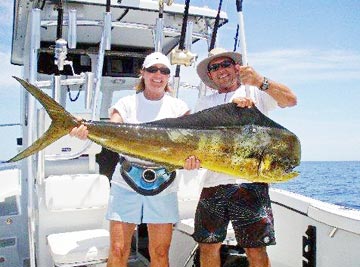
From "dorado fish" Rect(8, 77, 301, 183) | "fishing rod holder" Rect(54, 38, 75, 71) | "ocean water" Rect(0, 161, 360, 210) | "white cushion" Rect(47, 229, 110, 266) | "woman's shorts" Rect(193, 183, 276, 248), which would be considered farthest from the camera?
"ocean water" Rect(0, 161, 360, 210)

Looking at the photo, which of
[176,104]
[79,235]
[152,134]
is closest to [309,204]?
[176,104]

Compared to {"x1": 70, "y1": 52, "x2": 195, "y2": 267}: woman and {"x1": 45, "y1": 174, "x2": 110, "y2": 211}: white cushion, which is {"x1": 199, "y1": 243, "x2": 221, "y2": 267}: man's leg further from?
{"x1": 45, "y1": 174, "x2": 110, "y2": 211}: white cushion

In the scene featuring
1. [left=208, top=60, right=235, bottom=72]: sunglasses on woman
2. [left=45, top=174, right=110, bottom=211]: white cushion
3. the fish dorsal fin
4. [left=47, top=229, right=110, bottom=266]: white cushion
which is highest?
[left=208, top=60, right=235, bottom=72]: sunglasses on woman

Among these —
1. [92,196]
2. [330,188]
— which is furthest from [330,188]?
[92,196]

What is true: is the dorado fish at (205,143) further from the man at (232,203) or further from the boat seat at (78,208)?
the boat seat at (78,208)

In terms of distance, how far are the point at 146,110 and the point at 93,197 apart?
57.5 inches

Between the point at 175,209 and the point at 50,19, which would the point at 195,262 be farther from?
the point at 50,19

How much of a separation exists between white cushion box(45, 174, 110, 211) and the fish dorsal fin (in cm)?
193

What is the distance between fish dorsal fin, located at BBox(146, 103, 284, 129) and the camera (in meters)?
2.62

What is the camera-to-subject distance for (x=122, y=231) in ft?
10.5

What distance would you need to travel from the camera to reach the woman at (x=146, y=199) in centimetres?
319

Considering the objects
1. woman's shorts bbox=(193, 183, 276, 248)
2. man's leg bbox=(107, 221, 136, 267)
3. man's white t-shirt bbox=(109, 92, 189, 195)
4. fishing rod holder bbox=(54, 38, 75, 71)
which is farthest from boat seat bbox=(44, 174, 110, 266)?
fishing rod holder bbox=(54, 38, 75, 71)

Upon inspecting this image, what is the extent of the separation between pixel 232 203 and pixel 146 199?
68 cm

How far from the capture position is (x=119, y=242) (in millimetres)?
3205
